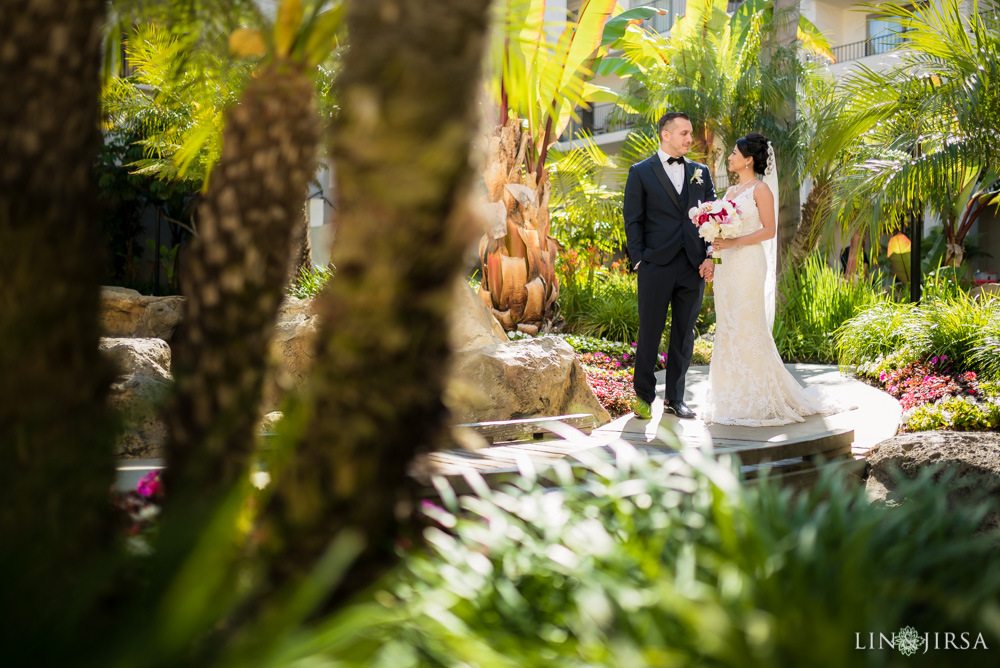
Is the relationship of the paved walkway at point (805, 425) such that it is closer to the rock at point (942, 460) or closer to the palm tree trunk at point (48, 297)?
the rock at point (942, 460)

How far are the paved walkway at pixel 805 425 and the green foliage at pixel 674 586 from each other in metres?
2.65

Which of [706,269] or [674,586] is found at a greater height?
[706,269]

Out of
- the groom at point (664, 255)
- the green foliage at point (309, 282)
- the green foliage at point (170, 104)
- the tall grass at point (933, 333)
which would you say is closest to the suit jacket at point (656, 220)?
the groom at point (664, 255)

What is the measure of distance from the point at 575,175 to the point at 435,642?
14984 mm

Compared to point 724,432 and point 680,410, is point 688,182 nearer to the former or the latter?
point 680,410

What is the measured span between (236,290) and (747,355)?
5.37 m

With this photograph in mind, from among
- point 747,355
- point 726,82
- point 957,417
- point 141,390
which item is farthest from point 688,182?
point 726,82

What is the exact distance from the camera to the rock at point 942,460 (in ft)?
13.8

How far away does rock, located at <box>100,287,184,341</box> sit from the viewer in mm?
10688

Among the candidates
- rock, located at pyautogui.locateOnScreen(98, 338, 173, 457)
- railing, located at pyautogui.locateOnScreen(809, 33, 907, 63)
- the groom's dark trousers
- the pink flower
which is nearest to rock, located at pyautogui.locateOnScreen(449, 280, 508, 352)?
the groom's dark trousers

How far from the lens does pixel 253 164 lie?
6.32 ft

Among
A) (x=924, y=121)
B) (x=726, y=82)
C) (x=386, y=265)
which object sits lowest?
(x=386, y=265)

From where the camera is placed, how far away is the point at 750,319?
6.57 metres

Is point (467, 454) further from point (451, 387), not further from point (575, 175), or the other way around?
point (575, 175)
